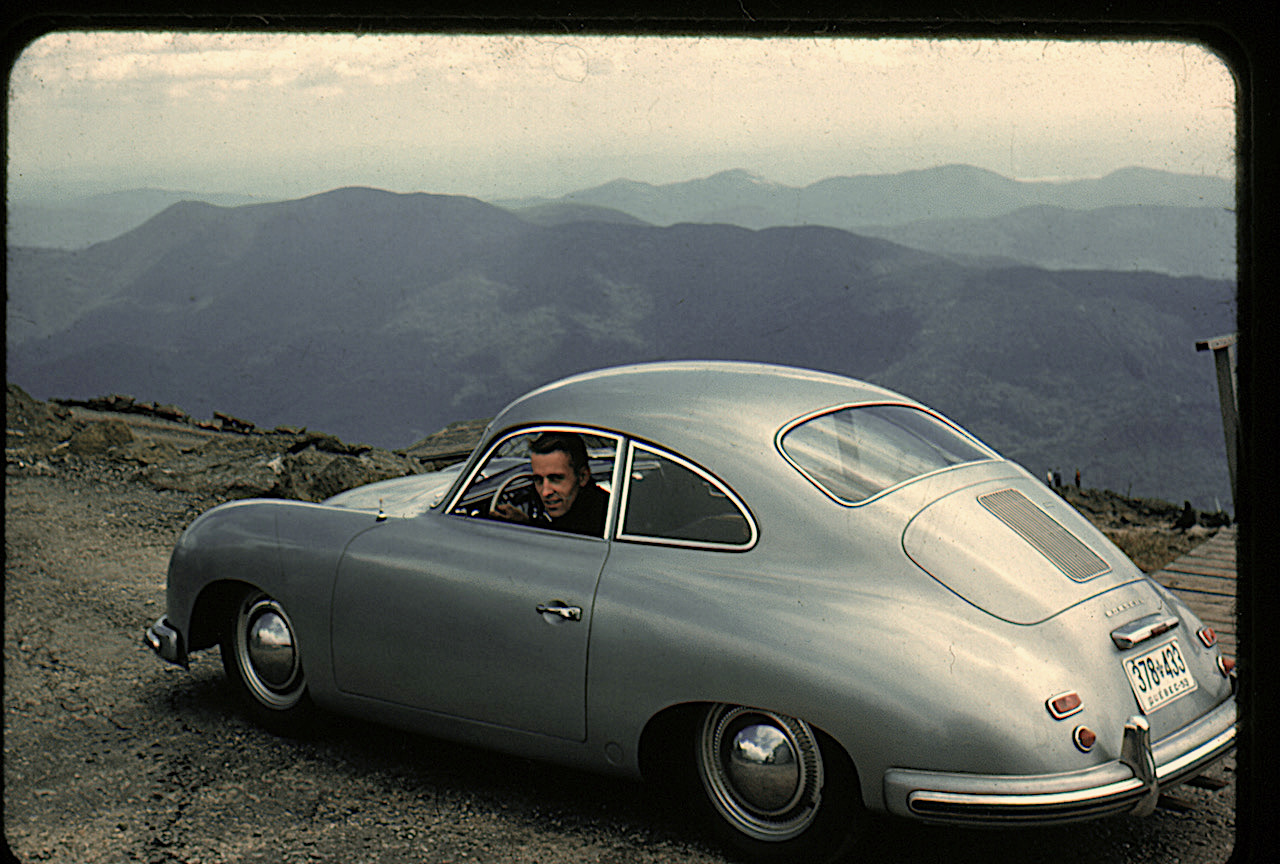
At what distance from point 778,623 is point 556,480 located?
3.76 feet

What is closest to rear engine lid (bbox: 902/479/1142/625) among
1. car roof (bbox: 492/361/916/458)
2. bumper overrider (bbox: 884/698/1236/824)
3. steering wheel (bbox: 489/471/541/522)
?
bumper overrider (bbox: 884/698/1236/824)

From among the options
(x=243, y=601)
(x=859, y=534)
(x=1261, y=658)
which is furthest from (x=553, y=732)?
(x=1261, y=658)

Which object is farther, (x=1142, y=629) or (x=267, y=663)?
(x=267, y=663)

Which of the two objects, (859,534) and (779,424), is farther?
(779,424)

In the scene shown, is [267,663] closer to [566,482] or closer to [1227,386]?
[566,482]

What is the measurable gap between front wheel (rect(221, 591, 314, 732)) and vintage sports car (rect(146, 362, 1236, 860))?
0.11 m

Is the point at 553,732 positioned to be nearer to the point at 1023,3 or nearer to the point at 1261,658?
the point at 1261,658

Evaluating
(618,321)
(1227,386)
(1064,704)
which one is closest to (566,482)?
(1064,704)

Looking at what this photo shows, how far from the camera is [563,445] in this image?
3.76 meters

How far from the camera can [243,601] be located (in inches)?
170

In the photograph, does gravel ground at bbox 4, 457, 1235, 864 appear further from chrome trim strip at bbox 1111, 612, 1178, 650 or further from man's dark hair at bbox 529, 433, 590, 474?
man's dark hair at bbox 529, 433, 590, 474

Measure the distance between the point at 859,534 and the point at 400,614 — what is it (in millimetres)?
1686

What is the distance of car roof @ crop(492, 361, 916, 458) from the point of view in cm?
338

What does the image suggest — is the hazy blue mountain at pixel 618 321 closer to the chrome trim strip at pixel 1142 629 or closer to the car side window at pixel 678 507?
the car side window at pixel 678 507
